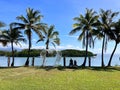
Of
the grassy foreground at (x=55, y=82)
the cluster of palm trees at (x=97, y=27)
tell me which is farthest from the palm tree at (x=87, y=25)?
the grassy foreground at (x=55, y=82)

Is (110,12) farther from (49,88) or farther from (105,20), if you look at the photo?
(49,88)

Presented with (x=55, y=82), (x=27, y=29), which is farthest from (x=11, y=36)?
(x=55, y=82)

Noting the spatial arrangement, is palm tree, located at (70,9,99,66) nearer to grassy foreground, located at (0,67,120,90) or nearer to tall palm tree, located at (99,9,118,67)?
tall palm tree, located at (99,9,118,67)

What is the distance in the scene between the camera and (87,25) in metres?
43.8

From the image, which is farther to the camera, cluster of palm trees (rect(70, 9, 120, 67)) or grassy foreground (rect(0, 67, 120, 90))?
cluster of palm trees (rect(70, 9, 120, 67))

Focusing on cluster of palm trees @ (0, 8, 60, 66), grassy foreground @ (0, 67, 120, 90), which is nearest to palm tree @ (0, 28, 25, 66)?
cluster of palm trees @ (0, 8, 60, 66)

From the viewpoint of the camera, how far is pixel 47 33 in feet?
162

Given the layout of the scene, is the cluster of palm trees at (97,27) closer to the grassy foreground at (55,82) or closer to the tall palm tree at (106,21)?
the tall palm tree at (106,21)

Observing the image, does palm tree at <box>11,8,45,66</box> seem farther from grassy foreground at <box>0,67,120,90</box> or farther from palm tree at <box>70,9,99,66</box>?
grassy foreground at <box>0,67,120,90</box>

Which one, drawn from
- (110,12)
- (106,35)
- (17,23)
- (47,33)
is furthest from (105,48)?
(17,23)

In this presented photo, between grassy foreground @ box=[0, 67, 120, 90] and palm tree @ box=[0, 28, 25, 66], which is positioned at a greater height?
palm tree @ box=[0, 28, 25, 66]

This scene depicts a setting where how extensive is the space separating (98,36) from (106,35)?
118cm

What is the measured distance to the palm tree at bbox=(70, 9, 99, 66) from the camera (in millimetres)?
43781

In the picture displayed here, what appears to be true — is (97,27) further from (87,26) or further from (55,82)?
(55,82)
